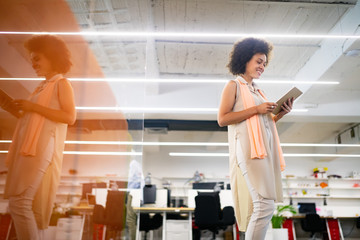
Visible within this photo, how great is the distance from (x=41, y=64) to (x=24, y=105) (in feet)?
0.40

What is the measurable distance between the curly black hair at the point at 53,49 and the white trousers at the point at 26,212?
0.25 metres

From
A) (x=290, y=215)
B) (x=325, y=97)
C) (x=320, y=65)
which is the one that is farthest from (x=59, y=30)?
(x=290, y=215)

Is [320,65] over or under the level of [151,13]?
under

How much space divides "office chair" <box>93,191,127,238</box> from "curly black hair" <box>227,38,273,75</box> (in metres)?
0.99

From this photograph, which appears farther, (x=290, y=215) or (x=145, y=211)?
(x=290, y=215)

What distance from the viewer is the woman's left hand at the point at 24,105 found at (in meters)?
0.66

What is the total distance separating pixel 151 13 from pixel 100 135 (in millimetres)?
3862

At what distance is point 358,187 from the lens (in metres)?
10.6

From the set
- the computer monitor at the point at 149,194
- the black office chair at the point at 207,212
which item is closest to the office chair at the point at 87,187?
the black office chair at the point at 207,212

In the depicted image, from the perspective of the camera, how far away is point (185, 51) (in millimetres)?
5945

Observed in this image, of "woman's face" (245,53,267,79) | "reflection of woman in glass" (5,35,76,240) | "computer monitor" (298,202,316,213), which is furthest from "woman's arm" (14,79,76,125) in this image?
"computer monitor" (298,202,316,213)

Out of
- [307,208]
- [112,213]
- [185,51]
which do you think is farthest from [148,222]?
[307,208]

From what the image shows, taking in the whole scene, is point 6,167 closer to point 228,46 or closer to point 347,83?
point 228,46

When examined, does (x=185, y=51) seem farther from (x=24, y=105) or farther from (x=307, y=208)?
(x=307, y=208)
